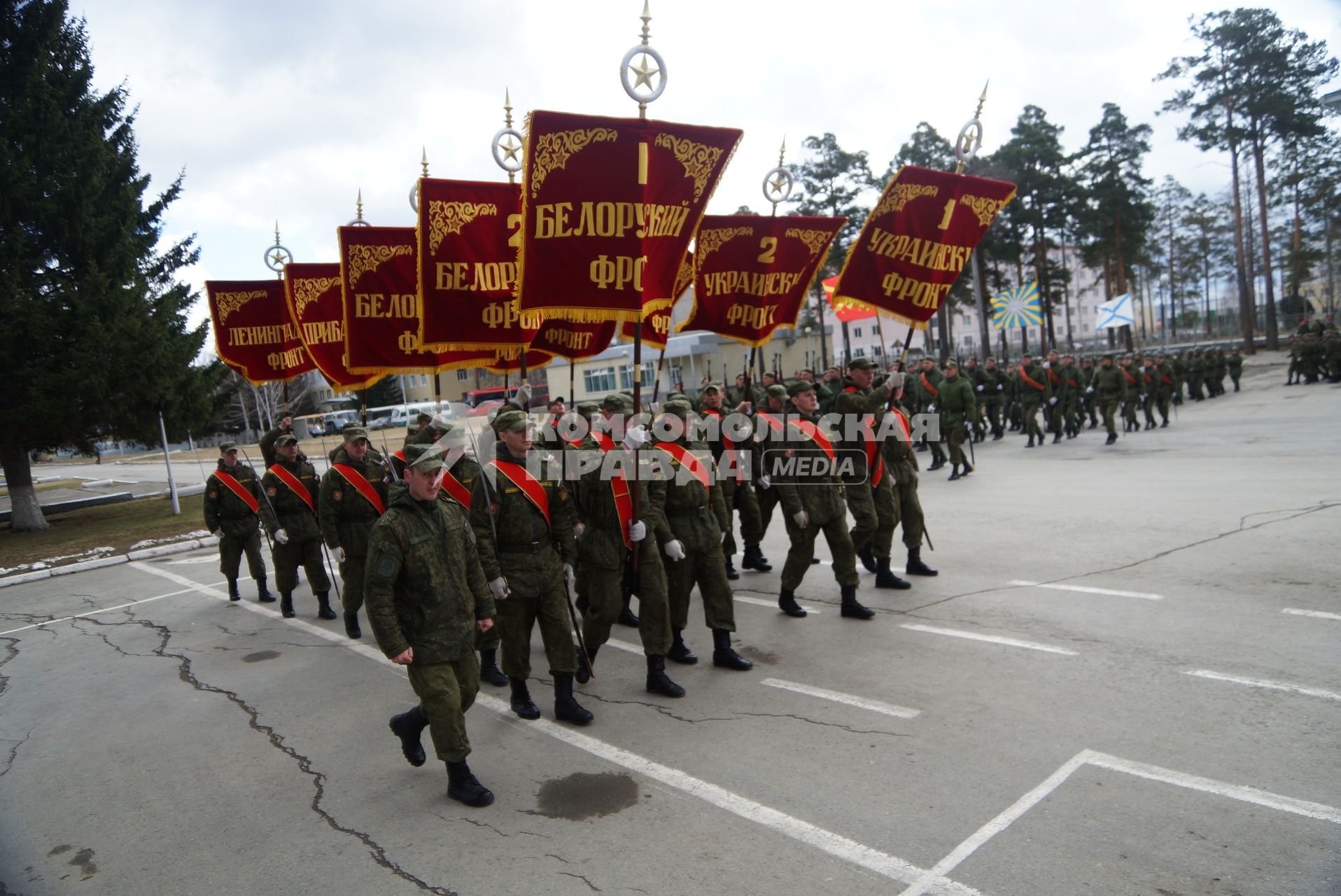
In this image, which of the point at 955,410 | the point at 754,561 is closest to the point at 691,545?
the point at 754,561

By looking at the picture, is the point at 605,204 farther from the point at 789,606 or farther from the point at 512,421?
the point at 789,606

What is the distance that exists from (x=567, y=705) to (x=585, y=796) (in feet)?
3.18

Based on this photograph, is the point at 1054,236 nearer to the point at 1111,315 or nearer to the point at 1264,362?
the point at 1264,362

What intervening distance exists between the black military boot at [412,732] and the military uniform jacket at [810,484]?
325cm

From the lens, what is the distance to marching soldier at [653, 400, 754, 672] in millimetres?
5934

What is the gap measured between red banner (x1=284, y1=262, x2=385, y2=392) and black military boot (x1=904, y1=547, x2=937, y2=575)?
664 centimetres

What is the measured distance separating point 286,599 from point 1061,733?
7522mm

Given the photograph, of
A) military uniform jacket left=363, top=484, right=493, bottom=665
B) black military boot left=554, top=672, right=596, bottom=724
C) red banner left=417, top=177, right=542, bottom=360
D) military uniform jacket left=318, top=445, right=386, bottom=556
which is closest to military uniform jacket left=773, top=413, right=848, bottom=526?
black military boot left=554, top=672, right=596, bottom=724

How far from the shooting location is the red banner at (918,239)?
791cm

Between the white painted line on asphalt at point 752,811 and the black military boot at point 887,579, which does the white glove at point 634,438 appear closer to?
the white painted line on asphalt at point 752,811

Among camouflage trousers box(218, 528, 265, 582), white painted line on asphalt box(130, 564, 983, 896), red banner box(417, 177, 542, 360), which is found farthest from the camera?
camouflage trousers box(218, 528, 265, 582)

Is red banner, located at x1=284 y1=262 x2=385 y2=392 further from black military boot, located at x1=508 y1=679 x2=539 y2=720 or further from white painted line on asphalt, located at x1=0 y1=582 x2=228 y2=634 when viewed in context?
black military boot, located at x1=508 y1=679 x2=539 y2=720

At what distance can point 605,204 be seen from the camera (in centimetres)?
586

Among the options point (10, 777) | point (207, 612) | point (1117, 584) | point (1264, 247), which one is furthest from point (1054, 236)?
point (10, 777)
